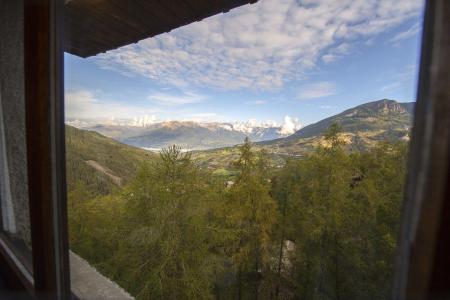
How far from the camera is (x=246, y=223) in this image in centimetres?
927

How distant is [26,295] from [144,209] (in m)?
7.21

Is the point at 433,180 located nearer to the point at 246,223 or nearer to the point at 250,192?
the point at 250,192

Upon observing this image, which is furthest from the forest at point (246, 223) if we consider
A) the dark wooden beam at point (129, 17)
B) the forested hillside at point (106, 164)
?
the dark wooden beam at point (129, 17)

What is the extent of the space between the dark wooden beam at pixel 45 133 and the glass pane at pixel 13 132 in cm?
97

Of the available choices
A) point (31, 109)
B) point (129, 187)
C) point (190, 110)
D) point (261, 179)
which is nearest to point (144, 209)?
point (129, 187)

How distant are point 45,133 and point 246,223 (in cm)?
914

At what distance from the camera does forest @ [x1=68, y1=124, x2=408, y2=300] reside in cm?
736

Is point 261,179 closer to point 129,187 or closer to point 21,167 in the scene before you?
point 129,187

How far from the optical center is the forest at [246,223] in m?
7.36

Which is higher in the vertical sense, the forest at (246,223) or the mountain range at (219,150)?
the mountain range at (219,150)

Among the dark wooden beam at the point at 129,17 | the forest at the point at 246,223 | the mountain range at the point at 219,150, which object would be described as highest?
the dark wooden beam at the point at 129,17

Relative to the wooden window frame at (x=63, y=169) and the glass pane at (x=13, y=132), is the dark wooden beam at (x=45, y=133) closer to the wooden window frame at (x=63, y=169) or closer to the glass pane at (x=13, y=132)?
the wooden window frame at (x=63, y=169)

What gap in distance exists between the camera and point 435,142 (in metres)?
0.32

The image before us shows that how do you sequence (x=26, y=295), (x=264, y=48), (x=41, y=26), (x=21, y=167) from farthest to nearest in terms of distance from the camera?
(x=264, y=48) → (x=21, y=167) → (x=26, y=295) → (x=41, y=26)
